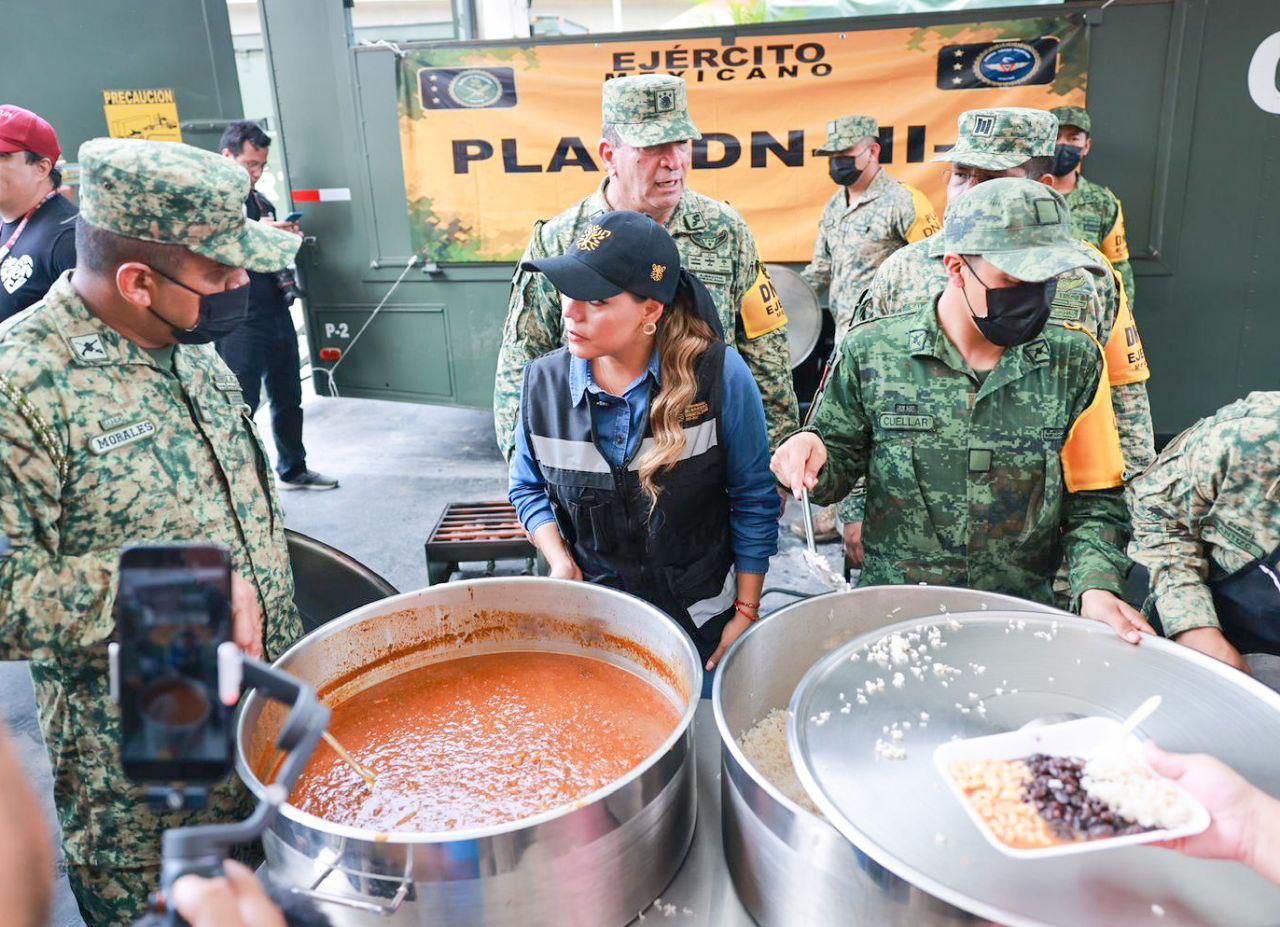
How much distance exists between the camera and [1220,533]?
162cm

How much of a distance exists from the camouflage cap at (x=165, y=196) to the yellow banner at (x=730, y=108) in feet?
12.4

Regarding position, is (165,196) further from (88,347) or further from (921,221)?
(921,221)

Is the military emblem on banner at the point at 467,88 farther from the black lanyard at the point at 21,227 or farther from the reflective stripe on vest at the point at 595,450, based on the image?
the reflective stripe on vest at the point at 595,450

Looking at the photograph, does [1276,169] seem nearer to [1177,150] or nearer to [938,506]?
[1177,150]

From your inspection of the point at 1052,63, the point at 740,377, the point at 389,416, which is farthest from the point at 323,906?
the point at 389,416

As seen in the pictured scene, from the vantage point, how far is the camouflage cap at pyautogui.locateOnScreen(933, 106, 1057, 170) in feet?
9.80

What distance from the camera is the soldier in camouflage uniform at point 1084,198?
4.16 m

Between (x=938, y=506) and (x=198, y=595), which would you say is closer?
(x=198, y=595)

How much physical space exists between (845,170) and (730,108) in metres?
0.85

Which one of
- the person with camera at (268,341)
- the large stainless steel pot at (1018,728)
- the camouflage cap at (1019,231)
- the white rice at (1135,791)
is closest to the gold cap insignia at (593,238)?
the camouflage cap at (1019,231)

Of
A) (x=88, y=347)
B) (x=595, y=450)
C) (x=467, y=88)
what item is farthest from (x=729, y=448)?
(x=467, y=88)

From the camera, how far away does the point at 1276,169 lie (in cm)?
449

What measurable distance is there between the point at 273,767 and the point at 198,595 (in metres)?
0.54

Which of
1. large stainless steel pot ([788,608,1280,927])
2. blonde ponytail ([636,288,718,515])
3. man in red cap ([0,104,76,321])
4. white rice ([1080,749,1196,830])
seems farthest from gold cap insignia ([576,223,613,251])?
man in red cap ([0,104,76,321])
